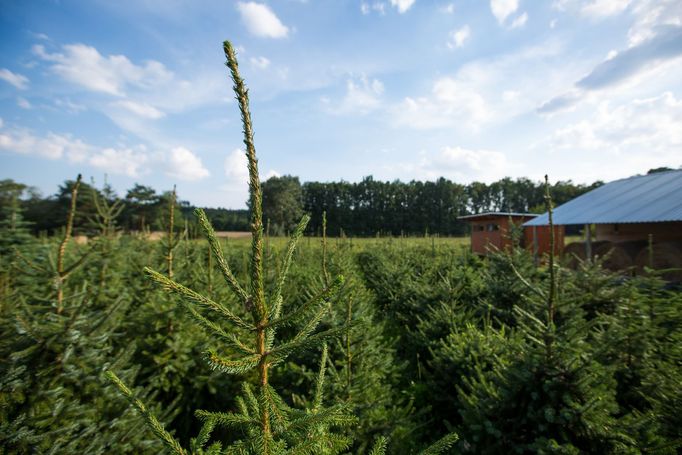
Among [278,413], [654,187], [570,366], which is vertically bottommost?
[570,366]

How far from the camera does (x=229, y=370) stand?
38.9 inches

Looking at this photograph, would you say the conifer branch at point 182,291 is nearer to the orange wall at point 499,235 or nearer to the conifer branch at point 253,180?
the conifer branch at point 253,180

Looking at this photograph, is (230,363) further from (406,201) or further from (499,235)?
(406,201)

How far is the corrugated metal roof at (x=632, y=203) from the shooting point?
39.6 feet

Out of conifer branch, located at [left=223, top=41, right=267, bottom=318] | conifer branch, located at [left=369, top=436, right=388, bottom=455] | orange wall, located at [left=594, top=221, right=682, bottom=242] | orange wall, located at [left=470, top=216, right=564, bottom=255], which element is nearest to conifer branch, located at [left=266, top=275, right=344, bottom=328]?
conifer branch, located at [left=223, top=41, right=267, bottom=318]

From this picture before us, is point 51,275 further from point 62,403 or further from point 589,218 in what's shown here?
point 589,218

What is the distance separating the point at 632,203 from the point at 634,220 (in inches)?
117

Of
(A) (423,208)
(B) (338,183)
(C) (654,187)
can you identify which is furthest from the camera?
(B) (338,183)

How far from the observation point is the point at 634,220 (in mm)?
12203

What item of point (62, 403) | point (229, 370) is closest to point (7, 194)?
point (62, 403)

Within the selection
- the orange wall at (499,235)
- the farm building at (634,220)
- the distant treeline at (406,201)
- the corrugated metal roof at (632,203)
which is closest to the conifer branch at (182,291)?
the farm building at (634,220)

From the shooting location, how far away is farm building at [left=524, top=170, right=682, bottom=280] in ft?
37.9

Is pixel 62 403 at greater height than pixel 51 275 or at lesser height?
lesser

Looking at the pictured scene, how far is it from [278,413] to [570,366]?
3027mm
